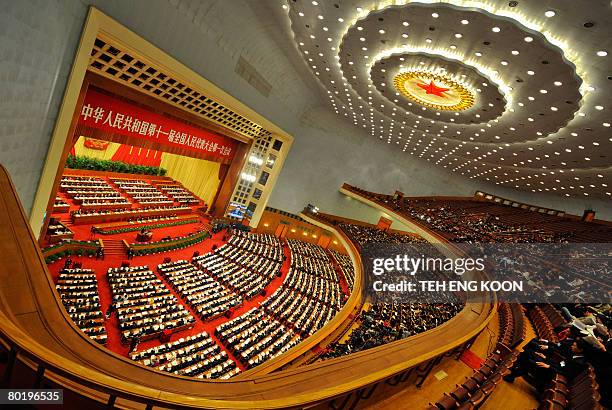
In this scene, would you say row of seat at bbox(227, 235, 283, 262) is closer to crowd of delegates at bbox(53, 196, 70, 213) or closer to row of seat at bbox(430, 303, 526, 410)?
crowd of delegates at bbox(53, 196, 70, 213)

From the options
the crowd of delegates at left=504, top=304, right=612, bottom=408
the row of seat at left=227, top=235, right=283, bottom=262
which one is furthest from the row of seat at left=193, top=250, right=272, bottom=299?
the crowd of delegates at left=504, top=304, right=612, bottom=408

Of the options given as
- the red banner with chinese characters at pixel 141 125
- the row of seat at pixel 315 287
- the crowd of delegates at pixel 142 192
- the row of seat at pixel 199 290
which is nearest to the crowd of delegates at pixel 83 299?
the row of seat at pixel 199 290

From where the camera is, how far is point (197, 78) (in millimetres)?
12164

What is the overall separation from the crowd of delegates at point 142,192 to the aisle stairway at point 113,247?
4588 millimetres

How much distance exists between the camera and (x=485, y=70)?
354 inches

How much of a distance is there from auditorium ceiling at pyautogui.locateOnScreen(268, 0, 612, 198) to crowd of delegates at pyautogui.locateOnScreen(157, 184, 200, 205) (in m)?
11.7

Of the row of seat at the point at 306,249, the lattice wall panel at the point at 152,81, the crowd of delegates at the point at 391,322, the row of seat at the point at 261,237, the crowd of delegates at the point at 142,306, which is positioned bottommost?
the crowd of delegates at the point at 142,306

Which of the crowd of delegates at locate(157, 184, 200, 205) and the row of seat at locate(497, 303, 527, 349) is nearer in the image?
the row of seat at locate(497, 303, 527, 349)

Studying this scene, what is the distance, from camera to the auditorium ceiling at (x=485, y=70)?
6.66 metres

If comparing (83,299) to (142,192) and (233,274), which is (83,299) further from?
(142,192)

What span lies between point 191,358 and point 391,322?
231 inches

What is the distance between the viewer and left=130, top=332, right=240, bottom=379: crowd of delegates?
29.4 feet

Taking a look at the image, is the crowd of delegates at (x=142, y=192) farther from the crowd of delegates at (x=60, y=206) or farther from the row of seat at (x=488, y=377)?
the row of seat at (x=488, y=377)

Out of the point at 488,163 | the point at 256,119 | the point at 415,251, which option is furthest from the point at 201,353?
the point at 488,163
